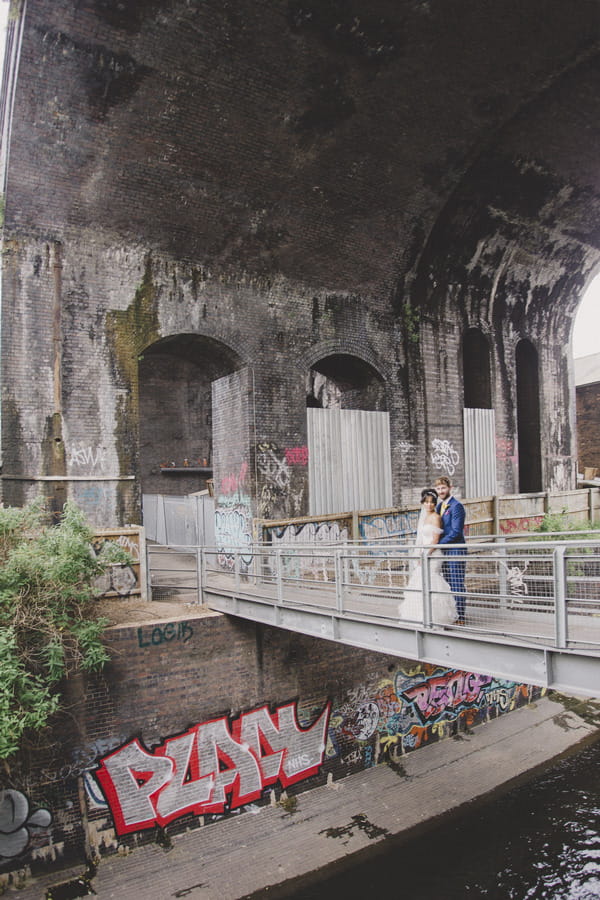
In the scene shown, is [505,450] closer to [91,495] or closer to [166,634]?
[91,495]

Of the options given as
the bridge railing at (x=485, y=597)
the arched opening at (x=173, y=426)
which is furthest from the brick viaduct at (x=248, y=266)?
the arched opening at (x=173, y=426)

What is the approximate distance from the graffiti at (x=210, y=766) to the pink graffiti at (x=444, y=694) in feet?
6.50

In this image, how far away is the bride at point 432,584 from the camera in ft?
19.9

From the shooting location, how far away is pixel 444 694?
424 inches

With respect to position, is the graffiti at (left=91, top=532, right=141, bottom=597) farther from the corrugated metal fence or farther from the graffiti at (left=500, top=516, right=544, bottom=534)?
the graffiti at (left=500, top=516, right=544, bottom=534)

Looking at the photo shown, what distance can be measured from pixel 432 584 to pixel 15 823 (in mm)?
5385

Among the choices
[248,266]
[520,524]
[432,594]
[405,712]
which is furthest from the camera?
[520,524]

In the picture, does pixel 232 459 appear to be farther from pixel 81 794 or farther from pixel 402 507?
pixel 81 794

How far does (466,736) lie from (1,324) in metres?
10.4

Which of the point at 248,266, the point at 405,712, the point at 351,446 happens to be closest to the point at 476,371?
the point at 351,446

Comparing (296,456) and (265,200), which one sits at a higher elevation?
(265,200)

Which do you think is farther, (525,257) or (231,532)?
(525,257)

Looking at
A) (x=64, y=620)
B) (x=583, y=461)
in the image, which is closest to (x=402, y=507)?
(x=64, y=620)

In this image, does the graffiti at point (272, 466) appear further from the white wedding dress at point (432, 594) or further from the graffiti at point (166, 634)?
the white wedding dress at point (432, 594)
